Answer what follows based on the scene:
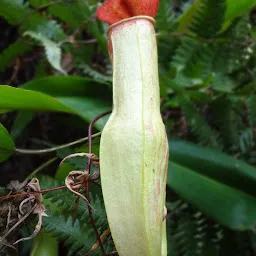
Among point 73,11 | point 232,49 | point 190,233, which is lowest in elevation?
point 190,233

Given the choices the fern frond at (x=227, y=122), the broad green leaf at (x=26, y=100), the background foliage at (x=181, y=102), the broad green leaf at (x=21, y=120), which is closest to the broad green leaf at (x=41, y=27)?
the background foliage at (x=181, y=102)

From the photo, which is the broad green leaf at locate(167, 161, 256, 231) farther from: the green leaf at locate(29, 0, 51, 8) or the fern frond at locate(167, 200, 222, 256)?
the green leaf at locate(29, 0, 51, 8)

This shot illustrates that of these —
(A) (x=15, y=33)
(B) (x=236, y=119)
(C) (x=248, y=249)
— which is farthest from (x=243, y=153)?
(A) (x=15, y=33)

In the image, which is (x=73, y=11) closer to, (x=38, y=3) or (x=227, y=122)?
(x=38, y=3)

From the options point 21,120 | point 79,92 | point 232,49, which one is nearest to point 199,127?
point 232,49

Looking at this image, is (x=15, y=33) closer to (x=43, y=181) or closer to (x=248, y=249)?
(x=43, y=181)

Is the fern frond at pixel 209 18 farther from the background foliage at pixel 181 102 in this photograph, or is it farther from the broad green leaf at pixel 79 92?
the broad green leaf at pixel 79 92

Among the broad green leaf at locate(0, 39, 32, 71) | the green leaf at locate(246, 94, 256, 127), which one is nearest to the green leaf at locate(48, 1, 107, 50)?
the broad green leaf at locate(0, 39, 32, 71)
